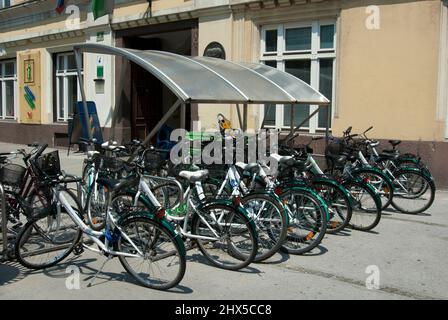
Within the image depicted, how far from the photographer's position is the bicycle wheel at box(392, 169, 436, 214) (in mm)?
7219

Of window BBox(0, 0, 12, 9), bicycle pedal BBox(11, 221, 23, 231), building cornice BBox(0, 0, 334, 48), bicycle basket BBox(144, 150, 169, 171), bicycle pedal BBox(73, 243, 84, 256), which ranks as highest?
window BBox(0, 0, 12, 9)

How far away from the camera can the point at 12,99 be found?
59.6 feet

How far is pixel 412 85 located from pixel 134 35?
758 cm

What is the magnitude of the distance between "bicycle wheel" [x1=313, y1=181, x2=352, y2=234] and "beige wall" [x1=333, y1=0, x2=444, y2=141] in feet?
12.2

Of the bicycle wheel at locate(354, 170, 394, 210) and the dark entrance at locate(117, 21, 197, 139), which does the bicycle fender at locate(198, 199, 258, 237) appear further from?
the dark entrance at locate(117, 21, 197, 139)

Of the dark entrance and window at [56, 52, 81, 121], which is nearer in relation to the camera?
the dark entrance

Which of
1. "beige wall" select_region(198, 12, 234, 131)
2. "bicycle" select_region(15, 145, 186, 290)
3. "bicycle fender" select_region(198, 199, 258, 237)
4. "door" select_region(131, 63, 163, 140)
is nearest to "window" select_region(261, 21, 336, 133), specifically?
"beige wall" select_region(198, 12, 234, 131)

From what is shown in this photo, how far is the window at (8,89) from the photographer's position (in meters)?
18.0

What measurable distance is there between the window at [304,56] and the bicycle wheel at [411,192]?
282 cm

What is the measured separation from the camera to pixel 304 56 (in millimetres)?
10375

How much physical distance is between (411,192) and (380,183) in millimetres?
823

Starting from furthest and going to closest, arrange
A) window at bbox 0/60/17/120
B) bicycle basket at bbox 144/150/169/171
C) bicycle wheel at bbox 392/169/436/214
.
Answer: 1. window at bbox 0/60/17/120
2. bicycle wheel at bbox 392/169/436/214
3. bicycle basket at bbox 144/150/169/171

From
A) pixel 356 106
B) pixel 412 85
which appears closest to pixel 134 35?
pixel 356 106
